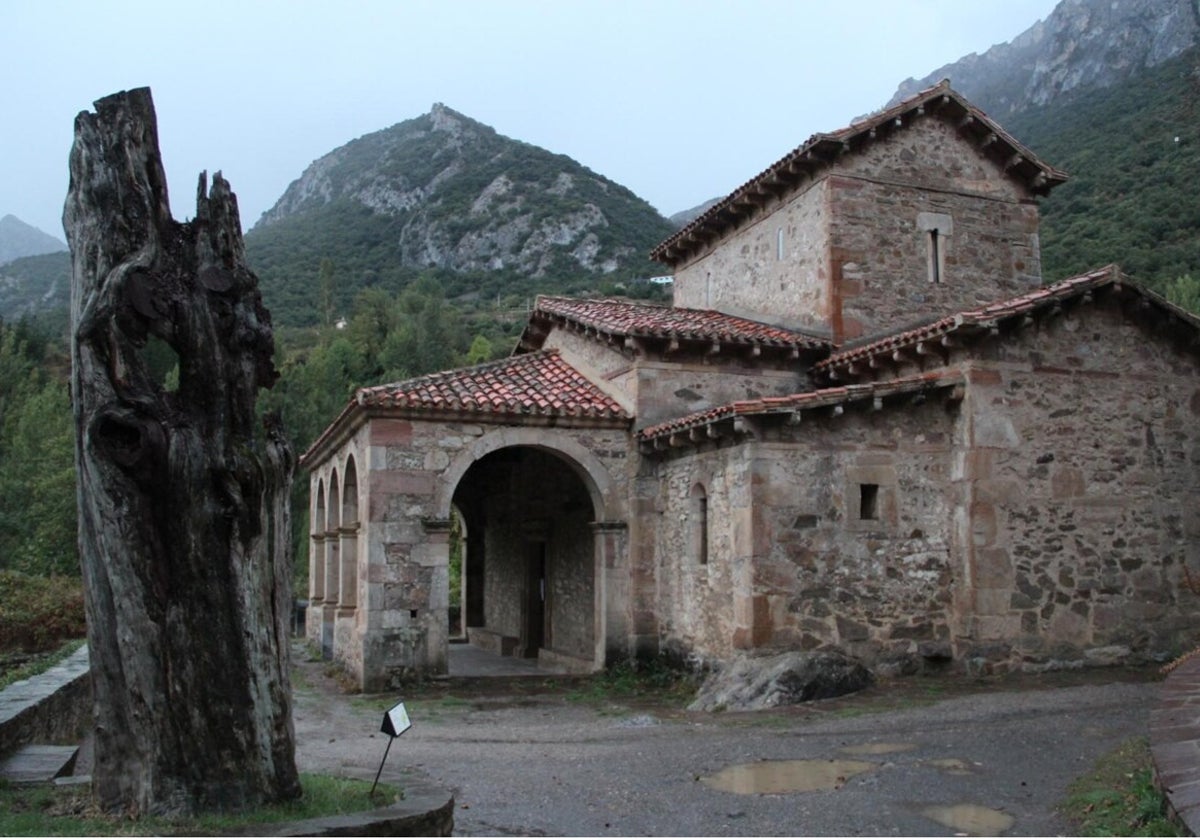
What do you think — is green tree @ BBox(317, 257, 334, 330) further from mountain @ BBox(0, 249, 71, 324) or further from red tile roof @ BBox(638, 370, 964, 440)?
red tile roof @ BBox(638, 370, 964, 440)

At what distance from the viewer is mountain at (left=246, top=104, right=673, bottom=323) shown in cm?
6819

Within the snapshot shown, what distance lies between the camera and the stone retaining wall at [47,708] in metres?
7.55

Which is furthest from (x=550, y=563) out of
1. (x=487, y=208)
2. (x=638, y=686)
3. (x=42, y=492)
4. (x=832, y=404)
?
(x=487, y=208)

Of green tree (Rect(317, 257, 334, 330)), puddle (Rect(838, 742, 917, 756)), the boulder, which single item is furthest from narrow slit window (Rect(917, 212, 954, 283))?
green tree (Rect(317, 257, 334, 330))

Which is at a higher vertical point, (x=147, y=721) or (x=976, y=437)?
(x=976, y=437)

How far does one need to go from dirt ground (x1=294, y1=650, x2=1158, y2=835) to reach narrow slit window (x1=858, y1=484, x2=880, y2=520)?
194 centimetres

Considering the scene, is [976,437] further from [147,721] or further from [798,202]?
[147,721]

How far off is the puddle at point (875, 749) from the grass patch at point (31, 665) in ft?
26.3

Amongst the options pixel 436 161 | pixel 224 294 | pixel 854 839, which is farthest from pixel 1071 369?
pixel 436 161

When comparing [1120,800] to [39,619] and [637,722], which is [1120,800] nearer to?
[637,722]

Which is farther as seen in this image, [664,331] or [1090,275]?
[664,331]

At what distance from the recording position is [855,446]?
39.3 feet

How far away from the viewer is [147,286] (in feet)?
17.0

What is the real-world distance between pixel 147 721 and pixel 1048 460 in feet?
34.7
